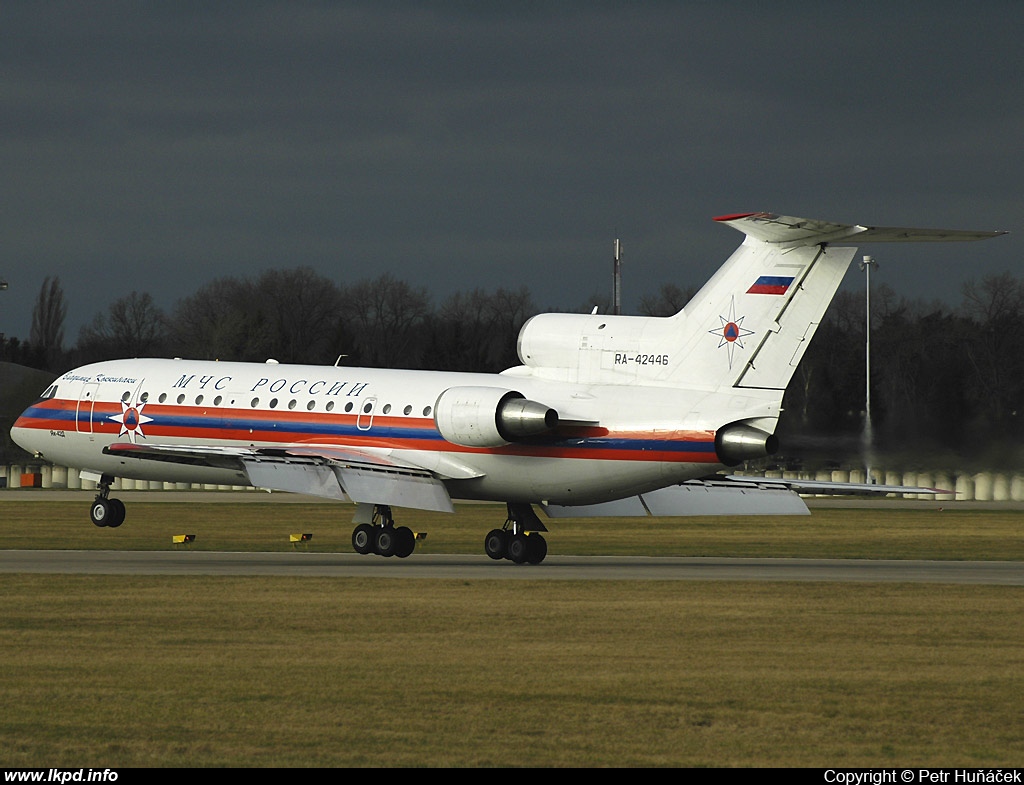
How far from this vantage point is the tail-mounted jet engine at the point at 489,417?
3294 cm

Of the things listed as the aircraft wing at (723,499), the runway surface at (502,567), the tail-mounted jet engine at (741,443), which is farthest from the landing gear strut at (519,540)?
the tail-mounted jet engine at (741,443)

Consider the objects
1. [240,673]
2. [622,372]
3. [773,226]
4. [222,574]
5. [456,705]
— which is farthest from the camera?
[622,372]

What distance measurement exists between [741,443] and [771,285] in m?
3.31

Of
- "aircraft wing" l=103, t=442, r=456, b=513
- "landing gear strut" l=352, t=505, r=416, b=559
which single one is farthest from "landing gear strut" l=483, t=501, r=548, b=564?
"landing gear strut" l=352, t=505, r=416, b=559

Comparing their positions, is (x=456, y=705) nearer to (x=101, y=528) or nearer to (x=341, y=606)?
(x=341, y=606)

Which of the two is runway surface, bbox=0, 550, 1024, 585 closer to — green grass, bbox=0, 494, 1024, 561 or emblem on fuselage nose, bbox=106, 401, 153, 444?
green grass, bbox=0, 494, 1024, 561

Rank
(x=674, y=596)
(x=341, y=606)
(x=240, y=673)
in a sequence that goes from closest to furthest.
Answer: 1. (x=240, y=673)
2. (x=341, y=606)
3. (x=674, y=596)

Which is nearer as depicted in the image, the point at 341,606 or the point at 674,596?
the point at 341,606

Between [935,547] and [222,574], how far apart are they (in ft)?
65.9

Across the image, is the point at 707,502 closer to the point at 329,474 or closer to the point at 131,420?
the point at 329,474

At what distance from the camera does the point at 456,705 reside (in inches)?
584

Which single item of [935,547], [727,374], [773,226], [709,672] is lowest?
[935,547]

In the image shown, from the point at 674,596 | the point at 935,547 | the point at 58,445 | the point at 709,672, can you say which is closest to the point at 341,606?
the point at 674,596

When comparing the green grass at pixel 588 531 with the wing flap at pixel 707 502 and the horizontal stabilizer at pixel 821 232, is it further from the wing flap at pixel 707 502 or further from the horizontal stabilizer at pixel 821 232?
the horizontal stabilizer at pixel 821 232
